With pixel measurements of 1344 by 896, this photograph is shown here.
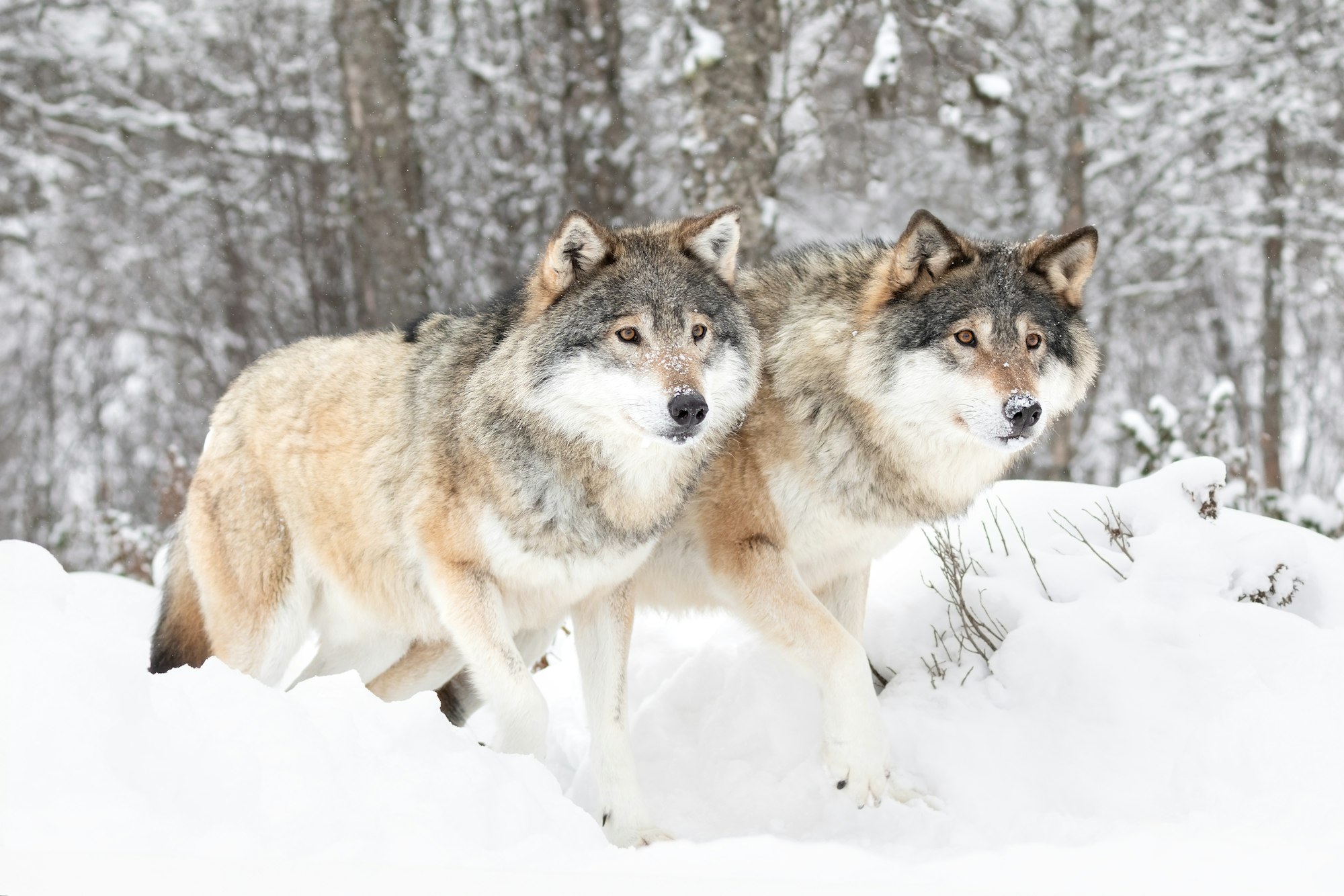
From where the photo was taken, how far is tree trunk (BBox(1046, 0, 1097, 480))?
12.2 m

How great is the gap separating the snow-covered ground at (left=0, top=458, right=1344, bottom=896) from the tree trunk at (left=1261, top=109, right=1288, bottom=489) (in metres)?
8.99

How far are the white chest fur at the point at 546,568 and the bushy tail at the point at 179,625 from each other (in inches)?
54.2

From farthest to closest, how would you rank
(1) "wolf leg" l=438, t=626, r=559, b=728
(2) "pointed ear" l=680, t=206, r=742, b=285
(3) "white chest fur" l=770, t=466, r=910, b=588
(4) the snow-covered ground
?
(1) "wolf leg" l=438, t=626, r=559, b=728
(3) "white chest fur" l=770, t=466, r=910, b=588
(2) "pointed ear" l=680, t=206, r=742, b=285
(4) the snow-covered ground

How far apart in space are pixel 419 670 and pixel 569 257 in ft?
6.40

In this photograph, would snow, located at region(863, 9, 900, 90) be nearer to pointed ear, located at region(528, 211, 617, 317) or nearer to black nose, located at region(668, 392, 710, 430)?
pointed ear, located at region(528, 211, 617, 317)

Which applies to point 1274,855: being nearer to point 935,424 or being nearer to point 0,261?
point 935,424

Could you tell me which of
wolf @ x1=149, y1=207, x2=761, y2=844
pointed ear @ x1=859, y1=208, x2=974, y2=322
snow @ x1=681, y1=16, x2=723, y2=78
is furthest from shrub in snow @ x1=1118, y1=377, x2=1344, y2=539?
wolf @ x1=149, y1=207, x2=761, y2=844

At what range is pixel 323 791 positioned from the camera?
2.48 m

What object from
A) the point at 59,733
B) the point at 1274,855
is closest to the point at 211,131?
the point at 59,733

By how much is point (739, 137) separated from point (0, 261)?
42.6 ft

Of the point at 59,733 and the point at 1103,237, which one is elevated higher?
the point at 59,733

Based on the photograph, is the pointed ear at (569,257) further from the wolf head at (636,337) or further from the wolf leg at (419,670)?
the wolf leg at (419,670)

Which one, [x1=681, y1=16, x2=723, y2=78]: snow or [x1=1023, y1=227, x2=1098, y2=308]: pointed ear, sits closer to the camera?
[x1=1023, y1=227, x2=1098, y2=308]: pointed ear

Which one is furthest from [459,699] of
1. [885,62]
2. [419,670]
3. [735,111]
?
[885,62]
